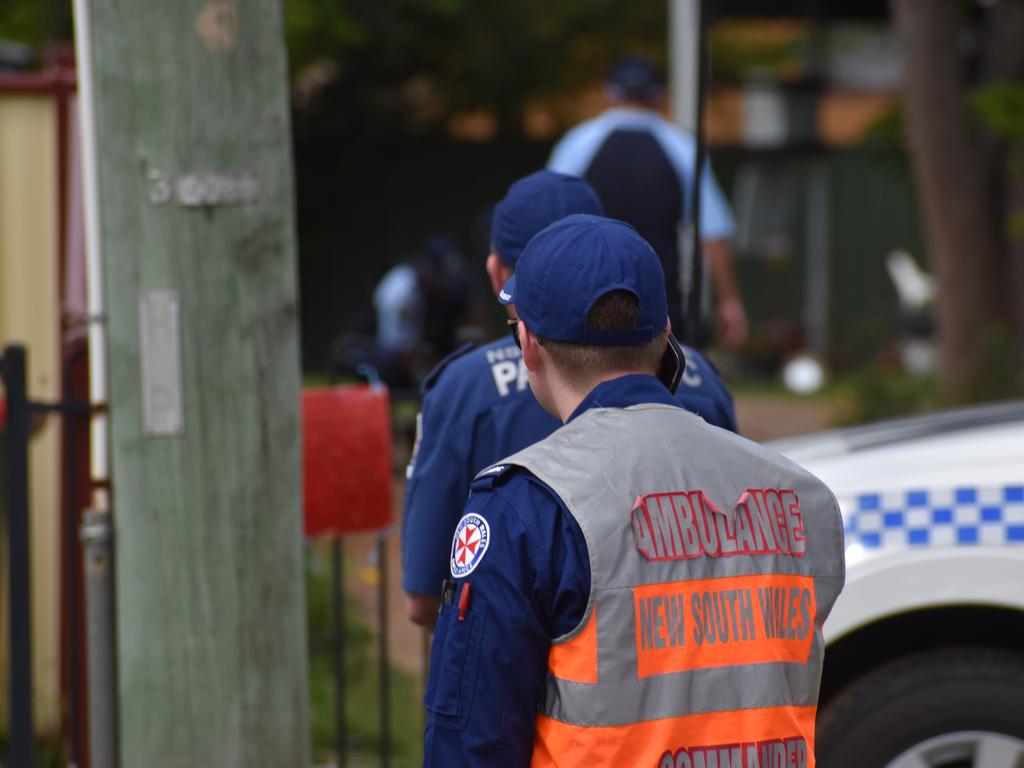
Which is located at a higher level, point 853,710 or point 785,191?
point 785,191

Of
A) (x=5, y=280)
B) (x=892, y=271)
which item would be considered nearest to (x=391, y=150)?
(x=892, y=271)

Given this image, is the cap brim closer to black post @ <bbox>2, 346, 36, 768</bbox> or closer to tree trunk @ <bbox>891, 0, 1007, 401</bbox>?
black post @ <bbox>2, 346, 36, 768</bbox>

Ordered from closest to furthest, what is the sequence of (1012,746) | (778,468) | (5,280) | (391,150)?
(778,468), (1012,746), (5,280), (391,150)

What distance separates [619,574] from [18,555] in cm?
220

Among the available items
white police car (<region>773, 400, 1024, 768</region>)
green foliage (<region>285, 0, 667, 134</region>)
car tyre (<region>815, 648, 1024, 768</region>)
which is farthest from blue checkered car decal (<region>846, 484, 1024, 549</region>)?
green foliage (<region>285, 0, 667, 134</region>)

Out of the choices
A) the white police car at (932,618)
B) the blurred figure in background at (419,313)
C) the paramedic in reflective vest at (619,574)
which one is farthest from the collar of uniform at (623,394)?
the blurred figure in background at (419,313)

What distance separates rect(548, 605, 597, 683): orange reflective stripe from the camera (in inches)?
80.4

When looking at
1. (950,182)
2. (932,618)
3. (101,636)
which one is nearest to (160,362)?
(101,636)

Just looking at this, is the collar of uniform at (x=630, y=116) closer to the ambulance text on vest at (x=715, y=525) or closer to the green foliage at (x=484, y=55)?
the ambulance text on vest at (x=715, y=525)

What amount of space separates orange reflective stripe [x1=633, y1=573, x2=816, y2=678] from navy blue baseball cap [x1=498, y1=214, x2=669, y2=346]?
0.37 meters

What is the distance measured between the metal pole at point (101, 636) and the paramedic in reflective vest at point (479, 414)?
748mm

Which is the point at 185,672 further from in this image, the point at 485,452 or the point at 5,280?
the point at 5,280

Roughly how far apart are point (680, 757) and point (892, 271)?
20.2 metres

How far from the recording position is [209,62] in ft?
11.0
